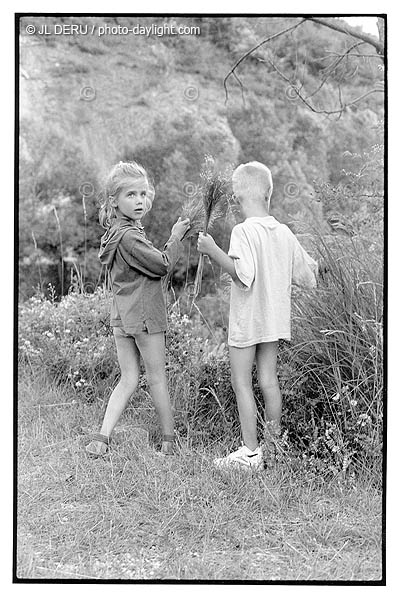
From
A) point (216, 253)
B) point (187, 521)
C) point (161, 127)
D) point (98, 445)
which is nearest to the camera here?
point (187, 521)

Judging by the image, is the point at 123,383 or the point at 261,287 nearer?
the point at 261,287

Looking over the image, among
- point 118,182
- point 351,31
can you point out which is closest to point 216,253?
point 118,182

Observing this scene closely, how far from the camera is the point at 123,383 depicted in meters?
3.17

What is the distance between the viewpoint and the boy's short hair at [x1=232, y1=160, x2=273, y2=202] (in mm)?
3070

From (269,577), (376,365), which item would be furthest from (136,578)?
(376,365)

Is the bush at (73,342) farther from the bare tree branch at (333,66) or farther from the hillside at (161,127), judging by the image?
the bare tree branch at (333,66)

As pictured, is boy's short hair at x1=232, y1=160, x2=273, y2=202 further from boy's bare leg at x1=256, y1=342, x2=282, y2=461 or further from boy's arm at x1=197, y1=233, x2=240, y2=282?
boy's bare leg at x1=256, y1=342, x2=282, y2=461

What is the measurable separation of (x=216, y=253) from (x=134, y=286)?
366mm

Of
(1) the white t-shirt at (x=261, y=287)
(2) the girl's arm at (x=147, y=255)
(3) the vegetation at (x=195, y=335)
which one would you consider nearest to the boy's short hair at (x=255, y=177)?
(1) the white t-shirt at (x=261, y=287)

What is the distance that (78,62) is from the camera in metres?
4.16

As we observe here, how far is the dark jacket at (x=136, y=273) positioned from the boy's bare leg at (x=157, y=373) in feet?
0.17

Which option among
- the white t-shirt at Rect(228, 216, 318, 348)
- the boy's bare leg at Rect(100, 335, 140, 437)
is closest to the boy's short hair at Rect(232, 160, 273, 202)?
the white t-shirt at Rect(228, 216, 318, 348)

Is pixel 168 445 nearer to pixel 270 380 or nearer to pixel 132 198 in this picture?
pixel 270 380

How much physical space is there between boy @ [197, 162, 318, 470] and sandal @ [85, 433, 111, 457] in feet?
1.49
